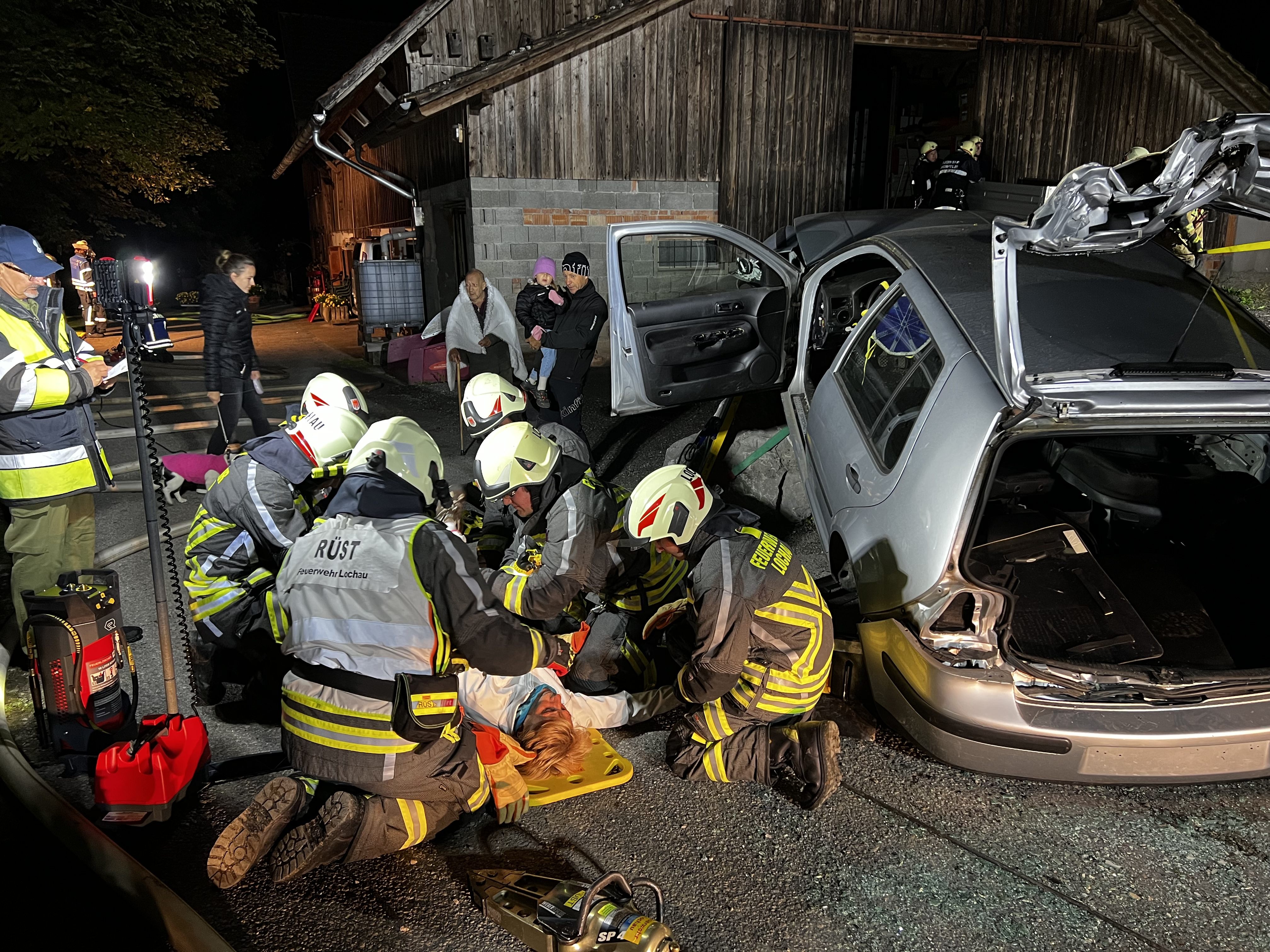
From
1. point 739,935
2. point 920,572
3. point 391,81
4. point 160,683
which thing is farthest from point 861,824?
point 391,81

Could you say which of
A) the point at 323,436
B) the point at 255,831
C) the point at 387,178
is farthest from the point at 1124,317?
the point at 387,178

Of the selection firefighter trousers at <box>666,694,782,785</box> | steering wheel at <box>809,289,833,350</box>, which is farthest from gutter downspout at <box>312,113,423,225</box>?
firefighter trousers at <box>666,694,782,785</box>

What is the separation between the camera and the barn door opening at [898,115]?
12.5 m

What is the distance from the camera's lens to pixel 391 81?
39.2 feet

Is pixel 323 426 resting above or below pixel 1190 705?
above

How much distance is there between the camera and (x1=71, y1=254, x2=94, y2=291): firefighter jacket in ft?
39.4

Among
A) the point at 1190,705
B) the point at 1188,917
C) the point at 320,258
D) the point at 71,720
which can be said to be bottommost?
the point at 1188,917

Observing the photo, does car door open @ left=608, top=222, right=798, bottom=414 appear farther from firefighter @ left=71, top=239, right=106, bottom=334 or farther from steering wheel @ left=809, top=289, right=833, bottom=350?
firefighter @ left=71, top=239, right=106, bottom=334

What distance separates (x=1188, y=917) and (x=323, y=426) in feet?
12.3

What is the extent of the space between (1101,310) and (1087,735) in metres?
1.59

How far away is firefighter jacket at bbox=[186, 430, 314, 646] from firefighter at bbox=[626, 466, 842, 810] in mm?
1677

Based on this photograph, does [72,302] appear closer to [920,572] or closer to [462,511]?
[462,511]

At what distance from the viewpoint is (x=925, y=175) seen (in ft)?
27.0

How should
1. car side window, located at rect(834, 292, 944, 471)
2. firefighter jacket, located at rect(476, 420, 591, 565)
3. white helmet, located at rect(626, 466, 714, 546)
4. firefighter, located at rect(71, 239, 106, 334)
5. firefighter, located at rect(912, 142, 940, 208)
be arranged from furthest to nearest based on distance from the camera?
firefighter, located at rect(71, 239, 106, 334), firefighter, located at rect(912, 142, 940, 208), firefighter jacket, located at rect(476, 420, 591, 565), car side window, located at rect(834, 292, 944, 471), white helmet, located at rect(626, 466, 714, 546)
